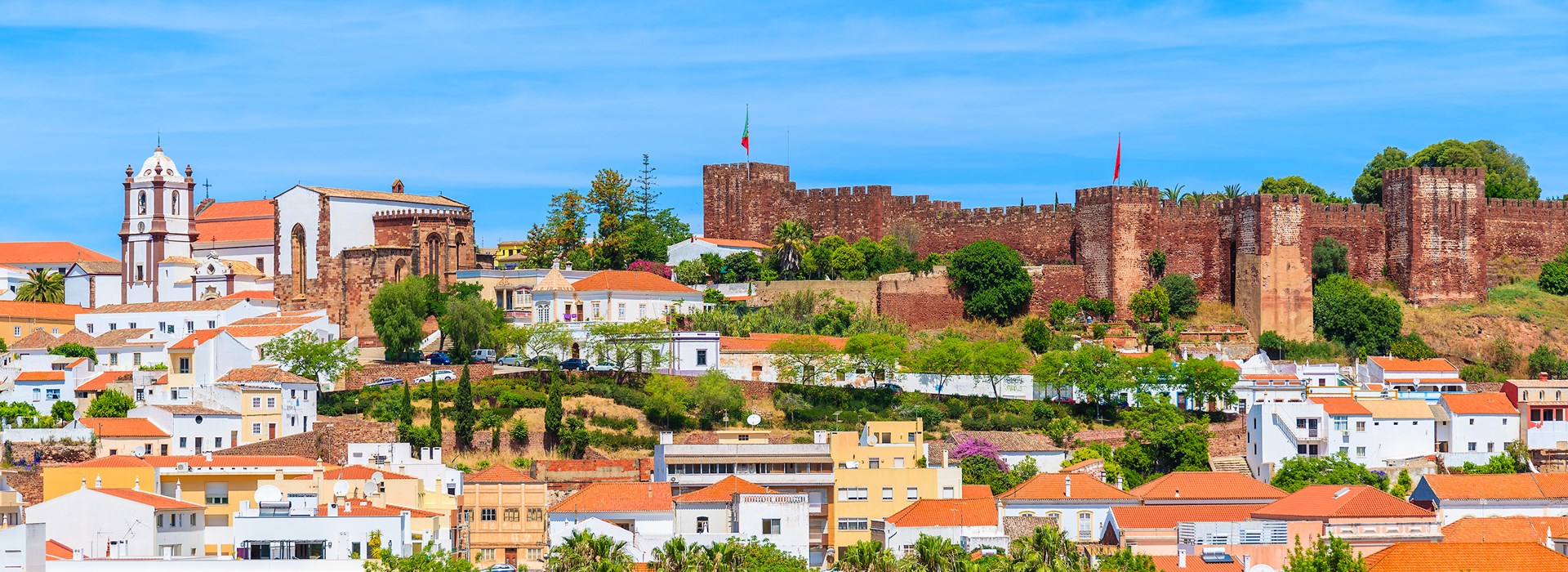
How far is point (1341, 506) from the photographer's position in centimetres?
4719

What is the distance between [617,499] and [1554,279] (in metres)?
38.3

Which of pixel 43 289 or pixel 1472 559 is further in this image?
pixel 43 289

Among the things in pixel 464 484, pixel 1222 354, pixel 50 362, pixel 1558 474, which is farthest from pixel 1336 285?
pixel 50 362

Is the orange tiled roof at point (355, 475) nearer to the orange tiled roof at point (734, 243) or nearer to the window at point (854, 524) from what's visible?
the window at point (854, 524)

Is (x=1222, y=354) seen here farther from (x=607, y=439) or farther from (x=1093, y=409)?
(x=607, y=439)

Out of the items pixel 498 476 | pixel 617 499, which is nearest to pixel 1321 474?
pixel 617 499

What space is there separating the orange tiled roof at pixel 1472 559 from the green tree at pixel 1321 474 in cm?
1626

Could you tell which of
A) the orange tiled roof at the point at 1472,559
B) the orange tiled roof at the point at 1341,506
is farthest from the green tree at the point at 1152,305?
the orange tiled roof at the point at 1472,559

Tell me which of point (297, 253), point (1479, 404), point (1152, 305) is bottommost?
point (1479, 404)

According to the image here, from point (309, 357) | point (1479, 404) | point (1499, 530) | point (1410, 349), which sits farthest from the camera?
point (1410, 349)

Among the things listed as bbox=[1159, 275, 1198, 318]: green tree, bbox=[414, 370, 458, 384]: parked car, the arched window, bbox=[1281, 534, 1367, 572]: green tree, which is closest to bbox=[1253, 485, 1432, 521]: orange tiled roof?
bbox=[1281, 534, 1367, 572]: green tree

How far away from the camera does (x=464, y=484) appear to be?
51688 millimetres

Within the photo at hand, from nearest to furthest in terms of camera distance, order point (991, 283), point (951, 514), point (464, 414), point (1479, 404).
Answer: point (951, 514)
point (464, 414)
point (1479, 404)
point (991, 283)

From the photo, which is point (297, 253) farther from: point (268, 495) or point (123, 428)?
point (268, 495)
